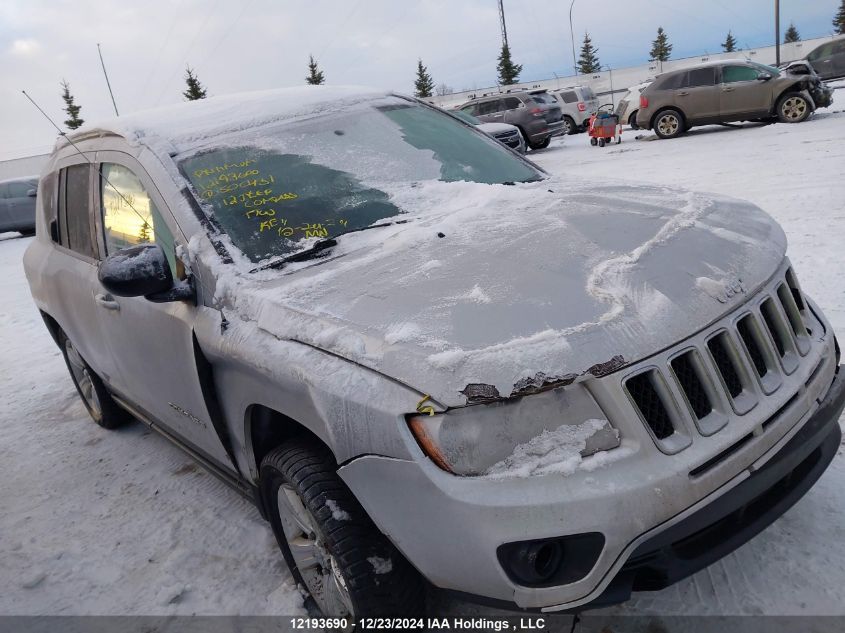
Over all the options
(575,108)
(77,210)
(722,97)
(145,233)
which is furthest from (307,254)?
(575,108)

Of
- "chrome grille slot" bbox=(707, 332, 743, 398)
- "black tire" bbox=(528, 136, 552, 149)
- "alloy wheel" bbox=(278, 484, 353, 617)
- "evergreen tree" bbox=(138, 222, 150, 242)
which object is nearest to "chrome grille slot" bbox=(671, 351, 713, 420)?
"chrome grille slot" bbox=(707, 332, 743, 398)

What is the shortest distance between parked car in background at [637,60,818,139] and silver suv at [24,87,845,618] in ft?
41.7

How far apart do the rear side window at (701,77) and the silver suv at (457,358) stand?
12860 millimetres

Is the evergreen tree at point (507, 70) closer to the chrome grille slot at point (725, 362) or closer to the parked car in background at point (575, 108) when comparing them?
the parked car in background at point (575, 108)

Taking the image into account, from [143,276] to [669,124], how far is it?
570 inches

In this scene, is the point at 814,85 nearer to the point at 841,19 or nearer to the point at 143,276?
the point at 143,276

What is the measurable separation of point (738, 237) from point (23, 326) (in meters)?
7.60

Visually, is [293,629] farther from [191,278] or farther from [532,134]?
[532,134]

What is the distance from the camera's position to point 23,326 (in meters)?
7.30

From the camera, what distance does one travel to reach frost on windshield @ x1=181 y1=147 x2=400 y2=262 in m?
2.40

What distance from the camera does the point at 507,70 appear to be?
5156cm

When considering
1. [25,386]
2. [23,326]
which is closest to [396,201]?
[25,386]

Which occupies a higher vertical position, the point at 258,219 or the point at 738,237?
the point at 258,219

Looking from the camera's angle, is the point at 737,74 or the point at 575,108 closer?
the point at 737,74
